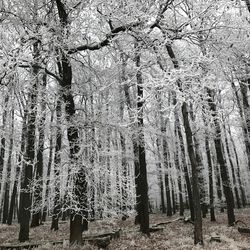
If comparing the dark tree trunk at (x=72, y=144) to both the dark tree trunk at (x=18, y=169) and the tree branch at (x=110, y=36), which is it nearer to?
the tree branch at (x=110, y=36)

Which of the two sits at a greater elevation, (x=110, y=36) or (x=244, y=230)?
(x=110, y=36)

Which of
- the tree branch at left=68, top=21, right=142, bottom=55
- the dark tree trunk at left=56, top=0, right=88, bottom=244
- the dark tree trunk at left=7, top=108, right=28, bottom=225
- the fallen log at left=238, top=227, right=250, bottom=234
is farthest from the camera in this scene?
the fallen log at left=238, top=227, right=250, bottom=234

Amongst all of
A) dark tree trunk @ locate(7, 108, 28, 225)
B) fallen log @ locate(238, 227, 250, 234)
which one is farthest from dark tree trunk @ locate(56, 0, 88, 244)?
fallen log @ locate(238, 227, 250, 234)

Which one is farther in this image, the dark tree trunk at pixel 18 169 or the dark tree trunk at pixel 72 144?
the dark tree trunk at pixel 18 169

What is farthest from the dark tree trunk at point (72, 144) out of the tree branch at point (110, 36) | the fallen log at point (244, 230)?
the fallen log at point (244, 230)

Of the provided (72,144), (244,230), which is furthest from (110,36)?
(244,230)

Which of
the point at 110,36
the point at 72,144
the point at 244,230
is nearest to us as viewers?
the point at 110,36

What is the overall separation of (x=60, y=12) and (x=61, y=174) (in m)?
5.11

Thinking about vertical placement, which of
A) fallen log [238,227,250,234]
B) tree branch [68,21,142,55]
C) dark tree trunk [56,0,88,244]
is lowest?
fallen log [238,227,250,234]

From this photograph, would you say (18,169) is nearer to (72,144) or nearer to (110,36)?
(72,144)

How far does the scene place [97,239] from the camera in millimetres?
10141

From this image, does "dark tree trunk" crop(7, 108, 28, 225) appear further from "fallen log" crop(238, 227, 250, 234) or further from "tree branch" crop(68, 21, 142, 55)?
"fallen log" crop(238, 227, 250, 234)

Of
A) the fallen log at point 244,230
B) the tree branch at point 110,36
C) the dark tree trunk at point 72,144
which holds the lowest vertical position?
the fallen log at point 244,230

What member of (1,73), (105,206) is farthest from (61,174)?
(1,73)
